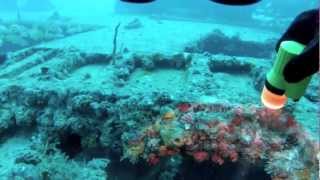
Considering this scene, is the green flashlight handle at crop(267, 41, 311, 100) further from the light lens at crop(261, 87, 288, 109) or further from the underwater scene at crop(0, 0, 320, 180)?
the underwater scene at crop(0, 0, 320, 180)

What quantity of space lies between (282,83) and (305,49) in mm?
322

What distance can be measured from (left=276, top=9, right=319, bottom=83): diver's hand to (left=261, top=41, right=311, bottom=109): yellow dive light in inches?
3.3

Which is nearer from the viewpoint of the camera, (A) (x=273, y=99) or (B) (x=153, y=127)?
(A) (x=273, y=99)

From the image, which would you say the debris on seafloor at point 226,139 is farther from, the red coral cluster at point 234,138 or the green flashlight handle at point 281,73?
the green flashlight handle at point 281,73

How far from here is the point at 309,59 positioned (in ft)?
4.98

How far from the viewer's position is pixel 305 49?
5.05ft

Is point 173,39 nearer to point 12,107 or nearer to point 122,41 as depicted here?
point 122,41

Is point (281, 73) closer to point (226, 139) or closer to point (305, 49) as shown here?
point (305, 49)

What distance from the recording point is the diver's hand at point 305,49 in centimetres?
151

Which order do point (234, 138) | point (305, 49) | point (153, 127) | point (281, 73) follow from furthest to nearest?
1. point (153, 127)
2. point (234, 138)
3. point (281, 73)
4. point (305, 49)

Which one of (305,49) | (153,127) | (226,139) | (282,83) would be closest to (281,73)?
(282,83)

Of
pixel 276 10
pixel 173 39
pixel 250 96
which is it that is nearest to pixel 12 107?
pixel 250 96

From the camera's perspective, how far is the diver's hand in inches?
59.6

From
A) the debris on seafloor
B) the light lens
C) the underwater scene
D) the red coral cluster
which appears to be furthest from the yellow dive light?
the red coral cluster
